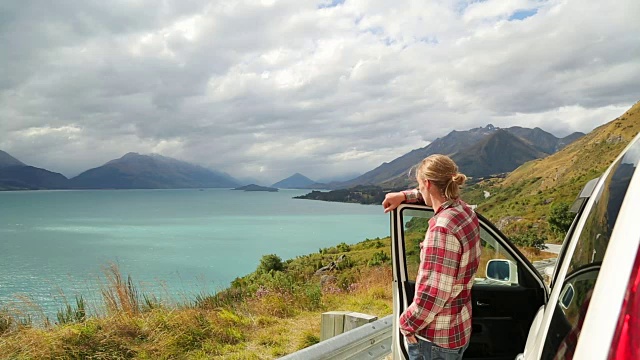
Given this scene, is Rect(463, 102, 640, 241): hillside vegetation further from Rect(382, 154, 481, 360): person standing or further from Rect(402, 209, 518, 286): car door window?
Rect(382, 154, 481, 360): person standing

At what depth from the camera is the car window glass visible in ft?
4.56

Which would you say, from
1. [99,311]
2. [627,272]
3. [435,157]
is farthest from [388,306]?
[627,272]

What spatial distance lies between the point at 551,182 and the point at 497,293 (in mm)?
75961

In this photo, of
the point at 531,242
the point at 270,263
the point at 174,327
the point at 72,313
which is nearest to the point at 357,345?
the point at 174,327

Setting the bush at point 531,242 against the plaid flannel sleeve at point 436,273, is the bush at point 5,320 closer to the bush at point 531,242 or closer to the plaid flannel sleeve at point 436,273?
the plaid flannel sleeve at point 436,273

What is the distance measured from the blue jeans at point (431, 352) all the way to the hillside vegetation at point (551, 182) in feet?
115

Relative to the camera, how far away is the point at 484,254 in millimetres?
3562

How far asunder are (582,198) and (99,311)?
20.0 ft

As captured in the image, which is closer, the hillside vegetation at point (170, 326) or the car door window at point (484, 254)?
the car door window at point (484, 254)

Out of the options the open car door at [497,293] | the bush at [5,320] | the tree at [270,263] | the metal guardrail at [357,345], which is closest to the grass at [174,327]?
the bush at [5,320]

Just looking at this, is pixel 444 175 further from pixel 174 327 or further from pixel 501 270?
pixel 174 327

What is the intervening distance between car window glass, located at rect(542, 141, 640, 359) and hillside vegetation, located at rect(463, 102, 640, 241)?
36.1 meters

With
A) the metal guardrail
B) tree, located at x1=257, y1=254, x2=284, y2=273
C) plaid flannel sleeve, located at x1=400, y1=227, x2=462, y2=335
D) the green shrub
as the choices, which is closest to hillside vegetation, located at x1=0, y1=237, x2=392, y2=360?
the green shrub

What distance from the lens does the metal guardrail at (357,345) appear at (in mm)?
3929
